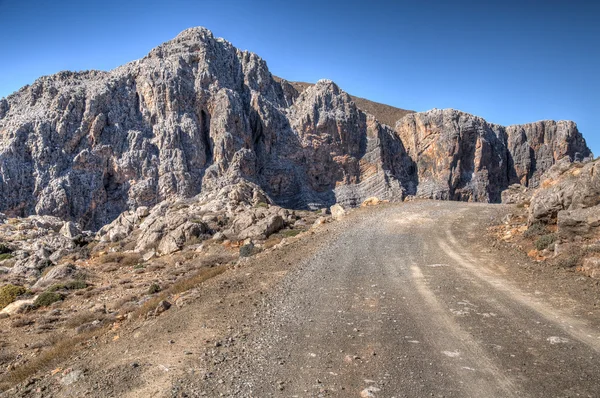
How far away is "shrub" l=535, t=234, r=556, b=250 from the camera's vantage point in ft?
46.6

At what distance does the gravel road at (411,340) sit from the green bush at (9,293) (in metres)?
15.2

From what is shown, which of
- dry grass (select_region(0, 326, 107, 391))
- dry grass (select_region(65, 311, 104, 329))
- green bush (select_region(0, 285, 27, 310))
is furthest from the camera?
green bush (select_region(0, 285, 27, 310))

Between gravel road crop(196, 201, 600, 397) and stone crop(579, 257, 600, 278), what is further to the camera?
stone crop(579, 257, 600, 278)

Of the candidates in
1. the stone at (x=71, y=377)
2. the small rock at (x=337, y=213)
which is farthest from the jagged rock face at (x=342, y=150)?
the stone at (x=71, y=377)

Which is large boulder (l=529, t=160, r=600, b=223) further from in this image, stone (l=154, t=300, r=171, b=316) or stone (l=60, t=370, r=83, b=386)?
stone (l=60, t=370, r=83, b=386)

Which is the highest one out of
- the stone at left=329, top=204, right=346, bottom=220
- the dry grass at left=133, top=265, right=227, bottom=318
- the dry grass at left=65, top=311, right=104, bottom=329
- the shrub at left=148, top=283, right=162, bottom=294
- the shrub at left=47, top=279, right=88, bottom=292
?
the stone at left=329, top=204, right=346, bottom=220

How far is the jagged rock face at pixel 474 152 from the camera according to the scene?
236ft

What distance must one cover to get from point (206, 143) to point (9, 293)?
4012 centimetres

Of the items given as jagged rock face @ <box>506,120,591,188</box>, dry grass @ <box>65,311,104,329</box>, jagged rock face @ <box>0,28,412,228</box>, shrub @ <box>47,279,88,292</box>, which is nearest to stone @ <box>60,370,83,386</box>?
dry grass @ <box>65,311,104,329</box>

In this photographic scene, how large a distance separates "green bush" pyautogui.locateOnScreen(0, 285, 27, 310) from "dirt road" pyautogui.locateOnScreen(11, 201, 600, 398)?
41.8 feet

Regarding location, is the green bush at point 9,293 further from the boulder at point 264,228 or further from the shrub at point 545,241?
the shrub at point 545,241

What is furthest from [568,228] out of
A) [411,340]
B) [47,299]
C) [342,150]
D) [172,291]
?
[342,150]

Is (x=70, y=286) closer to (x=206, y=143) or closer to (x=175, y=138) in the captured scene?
(x=175, y=138)

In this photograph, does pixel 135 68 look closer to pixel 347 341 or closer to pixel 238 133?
pixel 238 133
